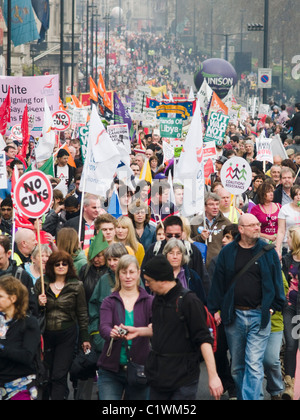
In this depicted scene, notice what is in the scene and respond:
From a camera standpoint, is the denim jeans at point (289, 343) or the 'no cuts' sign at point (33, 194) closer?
the denim jeans at point (289, 343)

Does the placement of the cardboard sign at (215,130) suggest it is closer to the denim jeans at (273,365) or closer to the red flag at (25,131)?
the red flag at (25,131)

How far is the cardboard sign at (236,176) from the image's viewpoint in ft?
41.8

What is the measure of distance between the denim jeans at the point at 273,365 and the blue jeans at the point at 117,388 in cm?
139

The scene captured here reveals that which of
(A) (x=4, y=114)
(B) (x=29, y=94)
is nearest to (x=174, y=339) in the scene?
(A) (x=4, y=114)

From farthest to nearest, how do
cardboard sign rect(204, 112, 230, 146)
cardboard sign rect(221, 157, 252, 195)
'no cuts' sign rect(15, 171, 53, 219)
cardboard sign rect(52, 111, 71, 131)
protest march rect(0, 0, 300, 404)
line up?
cardboard sign rect(52, 111, 71, 131) → cardboard sign rect(204, 112, 230, 146) → cardboard sign rect(221, 157, 252, 195) → 'no cuts' sign rect(15, 171, 53, 219) → protest march rect(0, 0, 300, 404)

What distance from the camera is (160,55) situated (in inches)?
5320

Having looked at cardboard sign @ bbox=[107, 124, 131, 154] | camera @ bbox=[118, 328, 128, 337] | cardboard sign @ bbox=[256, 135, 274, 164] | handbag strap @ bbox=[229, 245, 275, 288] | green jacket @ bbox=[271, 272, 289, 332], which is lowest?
green jacket @ bbox=[271, 272, 289, 332]

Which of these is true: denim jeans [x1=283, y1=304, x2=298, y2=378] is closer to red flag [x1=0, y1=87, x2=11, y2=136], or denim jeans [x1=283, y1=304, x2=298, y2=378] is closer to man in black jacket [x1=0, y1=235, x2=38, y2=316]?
man in black jacket [x1=0, y1=235, x2=38, y2=316]

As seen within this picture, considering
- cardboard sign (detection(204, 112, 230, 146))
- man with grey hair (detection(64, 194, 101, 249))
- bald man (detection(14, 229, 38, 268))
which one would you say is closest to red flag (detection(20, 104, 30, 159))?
cardboard sign (detection(204, 112, 230, 146))

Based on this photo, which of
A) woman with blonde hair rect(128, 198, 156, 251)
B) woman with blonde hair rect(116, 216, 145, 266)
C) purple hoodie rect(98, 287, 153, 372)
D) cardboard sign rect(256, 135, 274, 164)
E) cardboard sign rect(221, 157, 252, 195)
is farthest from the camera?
cardboard sign rect(256, 135, 274, 164)

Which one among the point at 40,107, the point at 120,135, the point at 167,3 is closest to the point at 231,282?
the point at 120,135

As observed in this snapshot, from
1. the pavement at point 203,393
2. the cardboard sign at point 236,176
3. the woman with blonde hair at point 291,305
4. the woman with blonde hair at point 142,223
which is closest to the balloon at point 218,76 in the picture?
the cardboard sign at point 236,176

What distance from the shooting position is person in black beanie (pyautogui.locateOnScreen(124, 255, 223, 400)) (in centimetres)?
648

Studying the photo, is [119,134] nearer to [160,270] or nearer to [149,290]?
[149,290]
